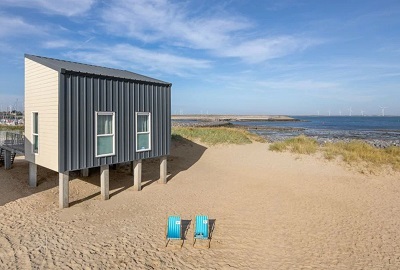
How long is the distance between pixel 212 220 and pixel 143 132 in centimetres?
585

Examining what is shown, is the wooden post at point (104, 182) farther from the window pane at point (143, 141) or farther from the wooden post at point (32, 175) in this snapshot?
the wooden post at point (32, 175)

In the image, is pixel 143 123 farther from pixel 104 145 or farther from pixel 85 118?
pixel 85 118

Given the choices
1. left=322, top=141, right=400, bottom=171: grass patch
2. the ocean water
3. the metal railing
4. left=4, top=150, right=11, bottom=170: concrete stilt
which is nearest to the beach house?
the metal railing

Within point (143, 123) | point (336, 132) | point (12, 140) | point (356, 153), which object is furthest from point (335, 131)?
point (12, 140)

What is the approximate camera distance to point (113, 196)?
13266 millimetres

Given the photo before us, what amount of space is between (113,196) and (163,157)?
11.8 ft

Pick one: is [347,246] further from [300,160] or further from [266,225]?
[300,160]

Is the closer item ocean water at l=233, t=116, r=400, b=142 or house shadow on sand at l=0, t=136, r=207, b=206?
house shadow on sand at l=0, t=136, r=207, b=206

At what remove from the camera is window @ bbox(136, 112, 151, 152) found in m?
14.0

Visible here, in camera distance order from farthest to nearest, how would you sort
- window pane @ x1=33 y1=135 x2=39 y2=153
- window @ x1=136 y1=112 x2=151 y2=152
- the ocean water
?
the ocean water → window @ x1=136 y1=112 x2=151 y2=152 → window pane @ x1=33 y1=135 x2=39 y2=153

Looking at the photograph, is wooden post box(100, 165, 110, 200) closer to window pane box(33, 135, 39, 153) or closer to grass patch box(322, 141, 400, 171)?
window pane box(33, 135, 39, 153)

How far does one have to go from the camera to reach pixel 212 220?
10750 mm

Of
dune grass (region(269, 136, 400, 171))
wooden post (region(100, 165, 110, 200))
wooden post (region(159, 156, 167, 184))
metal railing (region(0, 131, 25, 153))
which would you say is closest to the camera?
wooden post (region(100, 165, 110, 200))

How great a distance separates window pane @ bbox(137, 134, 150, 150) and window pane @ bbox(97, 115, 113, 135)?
1781mm
